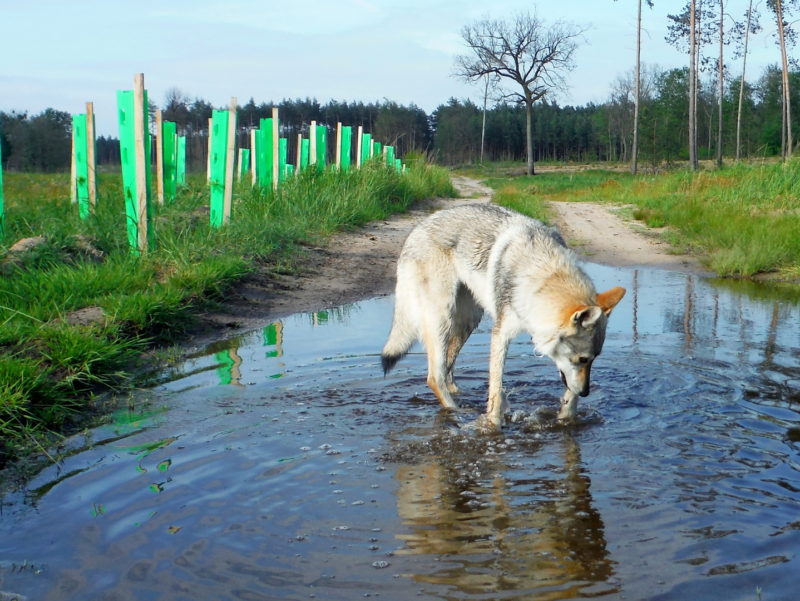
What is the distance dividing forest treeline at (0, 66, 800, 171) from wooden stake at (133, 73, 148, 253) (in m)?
15.5

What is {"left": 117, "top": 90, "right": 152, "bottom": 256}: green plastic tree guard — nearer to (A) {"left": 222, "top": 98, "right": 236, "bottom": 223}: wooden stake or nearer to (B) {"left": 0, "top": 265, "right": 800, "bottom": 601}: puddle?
(A) {"left": 222, "top": 98, "right": 236, "bottom": 223}: wooden stake

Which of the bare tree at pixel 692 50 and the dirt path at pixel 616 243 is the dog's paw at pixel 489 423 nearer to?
the dirt path at pixel 616 243

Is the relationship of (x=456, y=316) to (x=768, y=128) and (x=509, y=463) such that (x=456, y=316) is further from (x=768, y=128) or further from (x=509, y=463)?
(x=768, y=128)

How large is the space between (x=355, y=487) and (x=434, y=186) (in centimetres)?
2045

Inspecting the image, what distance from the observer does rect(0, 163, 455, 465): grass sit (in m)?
4.80


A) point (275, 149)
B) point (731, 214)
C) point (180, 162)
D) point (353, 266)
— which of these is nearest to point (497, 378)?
point (353, 266)

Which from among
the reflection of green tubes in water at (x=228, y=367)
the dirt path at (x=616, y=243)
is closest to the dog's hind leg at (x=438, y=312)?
the reflection of green tubes in water at (x=228, y=367)

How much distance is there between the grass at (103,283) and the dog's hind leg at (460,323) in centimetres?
230

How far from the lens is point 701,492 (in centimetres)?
363

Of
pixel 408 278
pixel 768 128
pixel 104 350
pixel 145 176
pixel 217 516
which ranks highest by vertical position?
pixel 768 128

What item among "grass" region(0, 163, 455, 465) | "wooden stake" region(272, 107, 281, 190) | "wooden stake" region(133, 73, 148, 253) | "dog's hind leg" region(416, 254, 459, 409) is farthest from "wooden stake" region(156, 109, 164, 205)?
"dog's hind leg" region(416, 254, 459, 409)

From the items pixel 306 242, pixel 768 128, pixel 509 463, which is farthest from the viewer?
pixel 768 128

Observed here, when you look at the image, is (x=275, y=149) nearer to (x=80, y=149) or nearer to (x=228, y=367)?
(x=80, y=149)

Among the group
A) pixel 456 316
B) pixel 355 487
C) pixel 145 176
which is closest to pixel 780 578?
pixel 355 487
